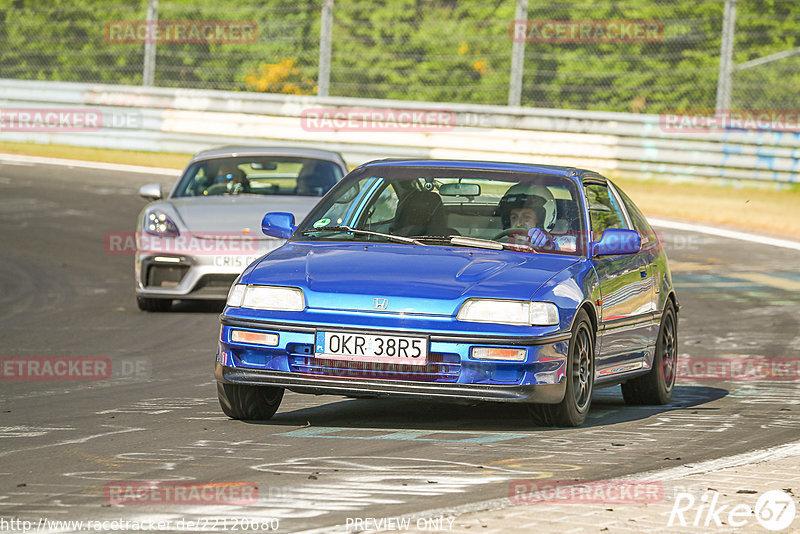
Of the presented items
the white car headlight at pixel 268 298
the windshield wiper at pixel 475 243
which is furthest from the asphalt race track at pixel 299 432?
the windshield wiper at pixel 475 243

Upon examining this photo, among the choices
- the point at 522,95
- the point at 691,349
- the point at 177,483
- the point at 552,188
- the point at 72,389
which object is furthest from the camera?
the point at 522,95

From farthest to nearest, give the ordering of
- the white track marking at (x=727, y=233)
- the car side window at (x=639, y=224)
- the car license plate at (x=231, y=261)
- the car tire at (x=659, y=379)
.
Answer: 1. the white track marking at (x=727, y=233)
2. the car license plate at (x=231, y=261)
3. the car side window at (x=639, y=224)
4. the car tire at (x=659, y=379)

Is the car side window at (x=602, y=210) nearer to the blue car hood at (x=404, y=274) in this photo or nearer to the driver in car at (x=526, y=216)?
the driver in car at (x=526, y=216)

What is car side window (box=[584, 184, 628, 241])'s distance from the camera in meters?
8.20

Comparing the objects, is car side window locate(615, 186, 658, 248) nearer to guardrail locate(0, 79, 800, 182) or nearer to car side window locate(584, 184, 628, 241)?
car side window locate(584, 184, 628, 241)

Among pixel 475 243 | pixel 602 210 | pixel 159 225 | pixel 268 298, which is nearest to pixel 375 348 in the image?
pixel 268 298

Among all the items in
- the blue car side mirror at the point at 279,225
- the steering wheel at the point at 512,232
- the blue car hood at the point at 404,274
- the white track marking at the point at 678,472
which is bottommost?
the white track marking at the point at 678,472

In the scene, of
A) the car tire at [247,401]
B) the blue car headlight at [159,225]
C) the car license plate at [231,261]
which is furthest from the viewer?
the blue car headlight at [159,225]

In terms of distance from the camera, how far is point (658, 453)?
6625 mm

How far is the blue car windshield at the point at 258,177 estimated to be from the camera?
13312mm

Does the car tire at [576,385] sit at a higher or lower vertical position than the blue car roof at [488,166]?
lower

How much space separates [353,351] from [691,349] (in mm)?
5090

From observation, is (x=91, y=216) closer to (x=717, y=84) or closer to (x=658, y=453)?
(x=717, y=84)

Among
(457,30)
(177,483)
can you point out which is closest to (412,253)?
(177,483)
